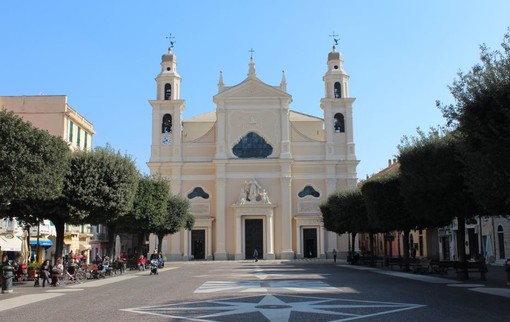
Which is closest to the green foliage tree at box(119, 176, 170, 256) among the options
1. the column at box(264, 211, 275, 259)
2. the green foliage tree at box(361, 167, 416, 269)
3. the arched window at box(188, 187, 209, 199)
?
the green foliage tree at box(361, 167, 416, 269)

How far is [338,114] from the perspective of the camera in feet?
234

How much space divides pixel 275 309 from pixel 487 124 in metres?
8.20

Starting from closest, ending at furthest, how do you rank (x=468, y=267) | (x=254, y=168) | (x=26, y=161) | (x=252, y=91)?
(x=26, y=161), (x=468, y=267), (x=254, y=168), (x=252, y=91)

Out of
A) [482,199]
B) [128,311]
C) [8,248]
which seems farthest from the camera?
[8,248]

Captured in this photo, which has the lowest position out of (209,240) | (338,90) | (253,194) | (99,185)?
(209,240)

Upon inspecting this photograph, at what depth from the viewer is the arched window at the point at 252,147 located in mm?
68625

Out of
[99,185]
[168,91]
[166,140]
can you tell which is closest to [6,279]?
[99,185]

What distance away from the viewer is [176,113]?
7088 cm

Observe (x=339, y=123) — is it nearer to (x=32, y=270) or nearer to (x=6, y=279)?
(x=32, y=270)

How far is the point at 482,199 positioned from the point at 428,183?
739cm

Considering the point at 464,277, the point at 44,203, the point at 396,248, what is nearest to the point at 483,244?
the point at 464,277

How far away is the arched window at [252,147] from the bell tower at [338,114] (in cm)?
748

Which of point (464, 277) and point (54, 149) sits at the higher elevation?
point (54, 149)

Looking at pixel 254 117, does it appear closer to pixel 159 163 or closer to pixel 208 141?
pixel 208 141
